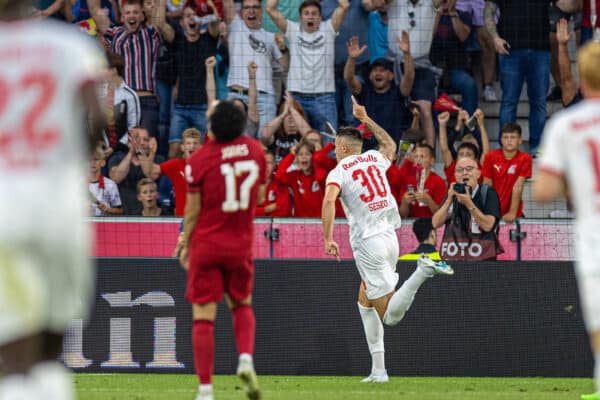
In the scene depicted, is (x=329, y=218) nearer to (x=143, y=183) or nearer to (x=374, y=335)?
(x=374, y=335)

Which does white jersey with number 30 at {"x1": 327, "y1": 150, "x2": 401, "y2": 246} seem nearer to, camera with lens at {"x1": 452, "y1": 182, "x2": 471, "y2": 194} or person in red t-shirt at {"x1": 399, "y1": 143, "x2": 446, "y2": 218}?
camera with lens at {"x1": 452, "y1": 182, "x2": 471, "y2": 194}

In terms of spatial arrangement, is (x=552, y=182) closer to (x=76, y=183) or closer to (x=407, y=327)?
(x=76, y=183)

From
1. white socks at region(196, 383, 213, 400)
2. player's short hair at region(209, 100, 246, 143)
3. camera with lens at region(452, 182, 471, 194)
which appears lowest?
white socks at region(196, 383, 213, 400)

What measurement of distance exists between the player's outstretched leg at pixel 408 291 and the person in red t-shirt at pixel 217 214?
2.96 m

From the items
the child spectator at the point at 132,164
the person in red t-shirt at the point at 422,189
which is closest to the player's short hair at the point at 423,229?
the person in red t-shirt at the point at 422,189

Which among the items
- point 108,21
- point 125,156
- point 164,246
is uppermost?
point 108,21

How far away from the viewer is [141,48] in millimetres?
15375

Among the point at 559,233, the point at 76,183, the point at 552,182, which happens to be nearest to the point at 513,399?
the point at 559,233

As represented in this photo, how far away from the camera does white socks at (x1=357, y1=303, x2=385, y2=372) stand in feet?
36.5

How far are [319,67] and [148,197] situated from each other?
287 cm

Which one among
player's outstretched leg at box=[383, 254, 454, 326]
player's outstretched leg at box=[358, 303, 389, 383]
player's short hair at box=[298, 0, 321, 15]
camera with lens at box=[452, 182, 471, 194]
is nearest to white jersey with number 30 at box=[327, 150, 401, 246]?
player's outstretched leg at box=[383, 254, 454, 326]

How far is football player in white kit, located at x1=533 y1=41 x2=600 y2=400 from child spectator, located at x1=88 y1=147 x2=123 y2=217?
8861 mm

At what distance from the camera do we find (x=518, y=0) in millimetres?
15297

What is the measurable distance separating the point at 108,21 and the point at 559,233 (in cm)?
657
